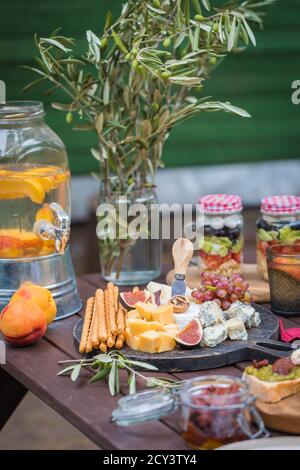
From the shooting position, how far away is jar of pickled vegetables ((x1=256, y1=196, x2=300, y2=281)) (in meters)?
2.42

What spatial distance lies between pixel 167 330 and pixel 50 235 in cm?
45

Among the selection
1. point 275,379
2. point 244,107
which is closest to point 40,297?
point 275,379

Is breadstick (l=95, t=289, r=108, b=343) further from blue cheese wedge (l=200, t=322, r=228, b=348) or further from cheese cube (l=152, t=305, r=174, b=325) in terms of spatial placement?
blue cheese wedge (l=200, t=322, r=228, b=348)

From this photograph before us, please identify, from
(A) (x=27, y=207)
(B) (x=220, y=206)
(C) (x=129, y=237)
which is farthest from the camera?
(C) (x=129, y=237)

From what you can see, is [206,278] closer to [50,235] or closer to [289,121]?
[50,235]

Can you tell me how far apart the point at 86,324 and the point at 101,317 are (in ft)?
0.13

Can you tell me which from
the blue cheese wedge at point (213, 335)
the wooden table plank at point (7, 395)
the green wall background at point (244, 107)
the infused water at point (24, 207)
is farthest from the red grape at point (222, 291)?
the green wall background at point (244, 107)

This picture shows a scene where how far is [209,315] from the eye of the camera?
1.98m

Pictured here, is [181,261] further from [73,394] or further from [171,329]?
[73,394]

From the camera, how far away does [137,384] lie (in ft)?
6.06

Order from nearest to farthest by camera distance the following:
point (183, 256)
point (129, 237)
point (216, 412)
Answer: point (216, 412), point (183, 256), point (129, 237)

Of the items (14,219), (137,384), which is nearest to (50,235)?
A: (14,219)

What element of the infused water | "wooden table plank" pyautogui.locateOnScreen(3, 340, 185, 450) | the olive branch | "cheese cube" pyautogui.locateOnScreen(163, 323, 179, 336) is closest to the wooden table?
"wooden table plank" pyautogui.locateOnScreen(3, 340, 185, 450)

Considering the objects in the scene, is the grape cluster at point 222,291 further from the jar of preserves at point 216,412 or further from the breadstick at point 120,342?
the jar of preserves at point 216,412
